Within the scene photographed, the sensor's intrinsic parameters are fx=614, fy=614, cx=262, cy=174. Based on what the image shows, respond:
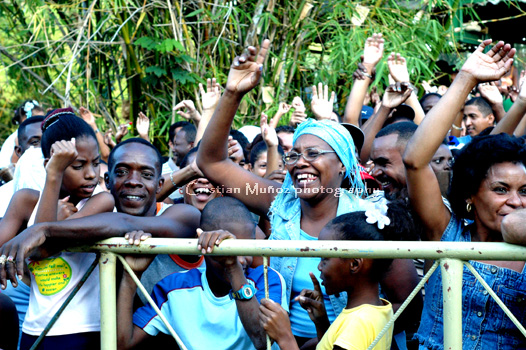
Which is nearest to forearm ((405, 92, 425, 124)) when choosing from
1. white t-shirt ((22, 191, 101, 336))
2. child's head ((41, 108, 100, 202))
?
child's head ((41, 108, 100, 202))

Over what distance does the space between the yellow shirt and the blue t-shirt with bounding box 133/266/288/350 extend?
0.35 m

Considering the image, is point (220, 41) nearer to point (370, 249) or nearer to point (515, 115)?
point (515, 115)

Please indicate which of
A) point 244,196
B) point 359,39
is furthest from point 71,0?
point 244,196

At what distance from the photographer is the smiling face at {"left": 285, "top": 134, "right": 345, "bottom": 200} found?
3.04 metres

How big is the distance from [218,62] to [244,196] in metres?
3.86

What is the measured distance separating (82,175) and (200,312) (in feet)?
3.09

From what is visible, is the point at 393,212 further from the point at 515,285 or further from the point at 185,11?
the point at 185,11

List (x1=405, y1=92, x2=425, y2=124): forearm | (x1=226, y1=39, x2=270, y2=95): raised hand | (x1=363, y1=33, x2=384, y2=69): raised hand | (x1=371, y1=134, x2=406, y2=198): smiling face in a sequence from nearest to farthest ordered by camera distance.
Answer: (x1=226, y1=39, x2=270, y2=95): raised hand < (x1=371, y1=134, x2=406, y2=198): smiling face < (x1=405, y1=92, x2=425, y2=124): forearm < (x1=363, y1=33, x2=384, y2=69): raised hand

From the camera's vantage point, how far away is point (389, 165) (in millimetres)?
3492

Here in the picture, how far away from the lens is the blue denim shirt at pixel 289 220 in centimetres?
284

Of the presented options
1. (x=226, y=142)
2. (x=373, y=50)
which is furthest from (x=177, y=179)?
(x=373, y=50)

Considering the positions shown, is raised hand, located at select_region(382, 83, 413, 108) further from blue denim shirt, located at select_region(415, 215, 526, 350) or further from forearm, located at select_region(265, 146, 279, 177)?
blue denim shirt, located at select_region(415, 215, 526, 350)

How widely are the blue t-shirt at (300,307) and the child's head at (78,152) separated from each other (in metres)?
1.12

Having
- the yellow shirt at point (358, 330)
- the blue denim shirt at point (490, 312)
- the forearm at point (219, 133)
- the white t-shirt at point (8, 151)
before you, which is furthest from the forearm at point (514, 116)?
the white t-shirt at point (8, 151)
